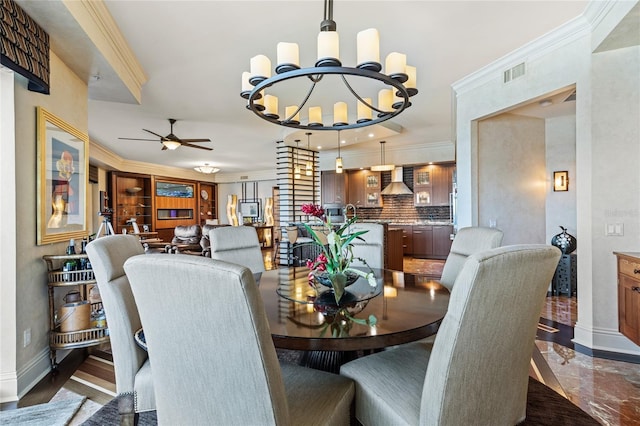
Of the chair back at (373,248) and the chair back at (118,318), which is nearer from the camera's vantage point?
the chair back at (118,318)

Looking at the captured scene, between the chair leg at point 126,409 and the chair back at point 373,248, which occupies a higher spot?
the chair back at point 373,248

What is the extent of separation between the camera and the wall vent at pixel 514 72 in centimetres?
336

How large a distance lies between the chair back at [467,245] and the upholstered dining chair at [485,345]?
3.12 feet

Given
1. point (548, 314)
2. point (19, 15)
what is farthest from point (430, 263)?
point (19, 15)

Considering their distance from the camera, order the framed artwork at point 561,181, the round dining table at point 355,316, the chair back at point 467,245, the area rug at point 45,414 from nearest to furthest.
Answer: the round dining table at point 355,316 < the area rug at point 45,414 < the chair back at point 467,245 < the framed artwork at point 561,181

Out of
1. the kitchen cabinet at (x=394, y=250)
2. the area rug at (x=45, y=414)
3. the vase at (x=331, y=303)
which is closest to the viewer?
the vase at (x=331, y=303)

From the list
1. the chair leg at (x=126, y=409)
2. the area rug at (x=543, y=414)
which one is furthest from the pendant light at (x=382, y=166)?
the chair leg at (x=126, y=409)

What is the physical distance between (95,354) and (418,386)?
2.89 metres

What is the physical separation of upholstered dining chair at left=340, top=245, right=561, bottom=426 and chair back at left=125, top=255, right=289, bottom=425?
0.48 meters

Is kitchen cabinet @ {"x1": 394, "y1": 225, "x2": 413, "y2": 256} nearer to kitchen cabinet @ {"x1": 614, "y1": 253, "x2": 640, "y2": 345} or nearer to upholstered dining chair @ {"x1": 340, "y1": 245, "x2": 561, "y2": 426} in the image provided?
kitchen cabinet @ {"x1": 614, "y1": 253, "x2": 640, "y2": 345}

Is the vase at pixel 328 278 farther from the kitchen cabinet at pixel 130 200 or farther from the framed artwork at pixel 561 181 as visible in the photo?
the kitchen cabinet at pixel 130 200

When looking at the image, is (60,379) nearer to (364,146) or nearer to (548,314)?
(548,314)

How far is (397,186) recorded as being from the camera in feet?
27.4

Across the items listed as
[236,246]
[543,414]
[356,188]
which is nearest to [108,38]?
[236,246]
